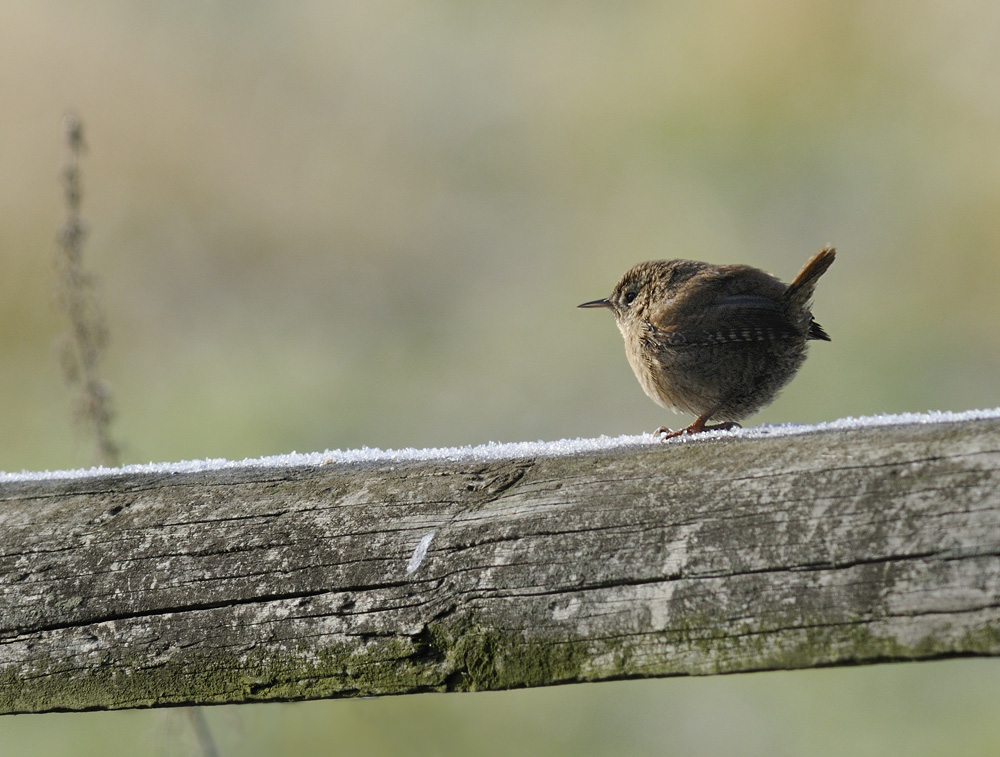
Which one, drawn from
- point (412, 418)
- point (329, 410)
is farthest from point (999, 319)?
point (329, 410)

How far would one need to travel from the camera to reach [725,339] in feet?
13.3

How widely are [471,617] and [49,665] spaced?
2.64 feet

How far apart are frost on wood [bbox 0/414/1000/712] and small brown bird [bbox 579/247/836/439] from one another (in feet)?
7.50

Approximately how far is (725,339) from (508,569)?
265 cm

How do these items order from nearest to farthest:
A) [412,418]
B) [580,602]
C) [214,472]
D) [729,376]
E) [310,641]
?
[580,602], [310,641], [214,472], [729,376], [412,418]

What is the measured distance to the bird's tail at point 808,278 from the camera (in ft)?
13.0

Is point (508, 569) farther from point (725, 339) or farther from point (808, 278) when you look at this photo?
point (808, 278)

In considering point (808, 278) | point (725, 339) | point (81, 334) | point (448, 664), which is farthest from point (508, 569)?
point (808, 278)

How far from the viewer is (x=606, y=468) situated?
170 centimetres

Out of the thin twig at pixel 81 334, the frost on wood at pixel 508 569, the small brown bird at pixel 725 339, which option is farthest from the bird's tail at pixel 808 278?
the thin twig at pixel 81 334

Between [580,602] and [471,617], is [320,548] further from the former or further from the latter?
[580,602]

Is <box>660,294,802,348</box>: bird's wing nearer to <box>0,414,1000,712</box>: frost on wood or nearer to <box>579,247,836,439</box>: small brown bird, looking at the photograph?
<box>579,247,836,439</box>: small brown bird

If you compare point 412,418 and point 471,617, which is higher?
point 412,418

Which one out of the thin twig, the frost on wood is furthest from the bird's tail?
the thin twig
